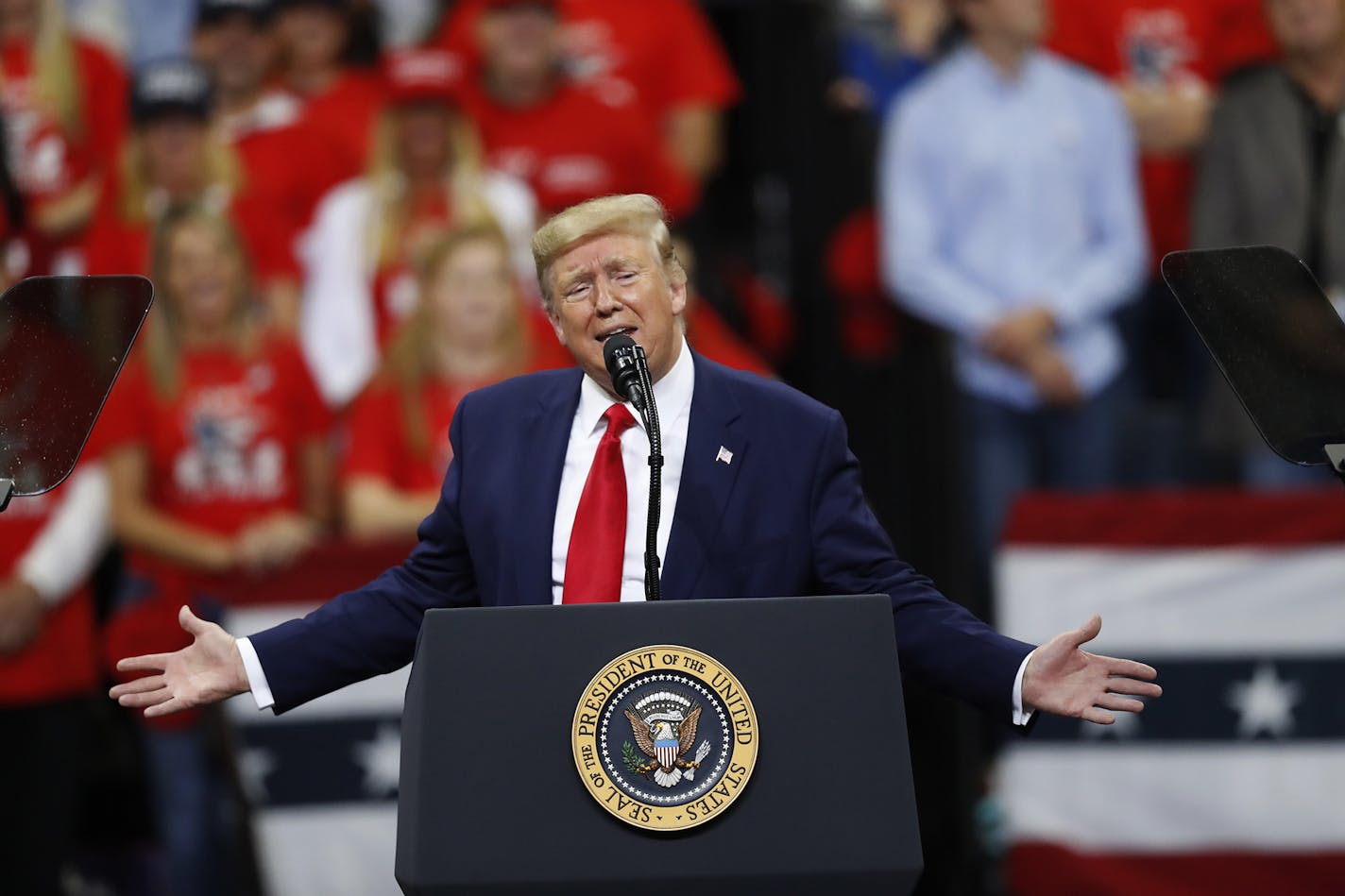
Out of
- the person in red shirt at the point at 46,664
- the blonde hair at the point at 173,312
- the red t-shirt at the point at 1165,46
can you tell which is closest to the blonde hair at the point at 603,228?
the person in red shirt at the point at 46,664

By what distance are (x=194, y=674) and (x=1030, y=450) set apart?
3434mm

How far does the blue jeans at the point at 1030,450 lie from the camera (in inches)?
233

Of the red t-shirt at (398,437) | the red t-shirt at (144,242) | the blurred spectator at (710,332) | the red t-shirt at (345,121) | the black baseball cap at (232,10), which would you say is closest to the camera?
the red t-shirt at (398,437)

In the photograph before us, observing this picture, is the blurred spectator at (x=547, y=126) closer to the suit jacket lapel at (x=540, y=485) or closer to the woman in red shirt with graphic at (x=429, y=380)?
the woman in red shirt with graphic at (x=429, y=380)

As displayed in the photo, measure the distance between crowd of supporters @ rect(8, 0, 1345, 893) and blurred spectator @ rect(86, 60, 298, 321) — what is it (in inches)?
0.5

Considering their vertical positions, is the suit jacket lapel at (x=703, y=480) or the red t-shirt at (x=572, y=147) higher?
the red t-shirt at (x=572, y=147)

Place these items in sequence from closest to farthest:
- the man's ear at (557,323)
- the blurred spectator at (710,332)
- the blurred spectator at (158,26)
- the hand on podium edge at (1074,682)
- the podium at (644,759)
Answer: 1. the podium at (644,759)
2. the hand on podium edge at (1074,682)
3. the man's ear at (557,323)
4. the blurred spectator at (710,332)
5. the blurred spectator at (158,26)

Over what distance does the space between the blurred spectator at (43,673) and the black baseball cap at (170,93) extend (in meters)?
1.25

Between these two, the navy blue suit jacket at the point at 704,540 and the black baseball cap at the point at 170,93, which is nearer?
the navy blue suit jacket at the point at 704,540

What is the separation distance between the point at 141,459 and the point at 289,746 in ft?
3.09

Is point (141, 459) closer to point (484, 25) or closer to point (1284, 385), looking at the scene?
point (484, 25)

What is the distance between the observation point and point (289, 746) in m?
5.32

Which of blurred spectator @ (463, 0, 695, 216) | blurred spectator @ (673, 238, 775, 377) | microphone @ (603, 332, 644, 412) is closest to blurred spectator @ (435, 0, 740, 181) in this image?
blurred spectator @ (463, 0, 695, 216)

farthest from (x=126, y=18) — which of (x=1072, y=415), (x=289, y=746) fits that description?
(x=1072, y=415)
